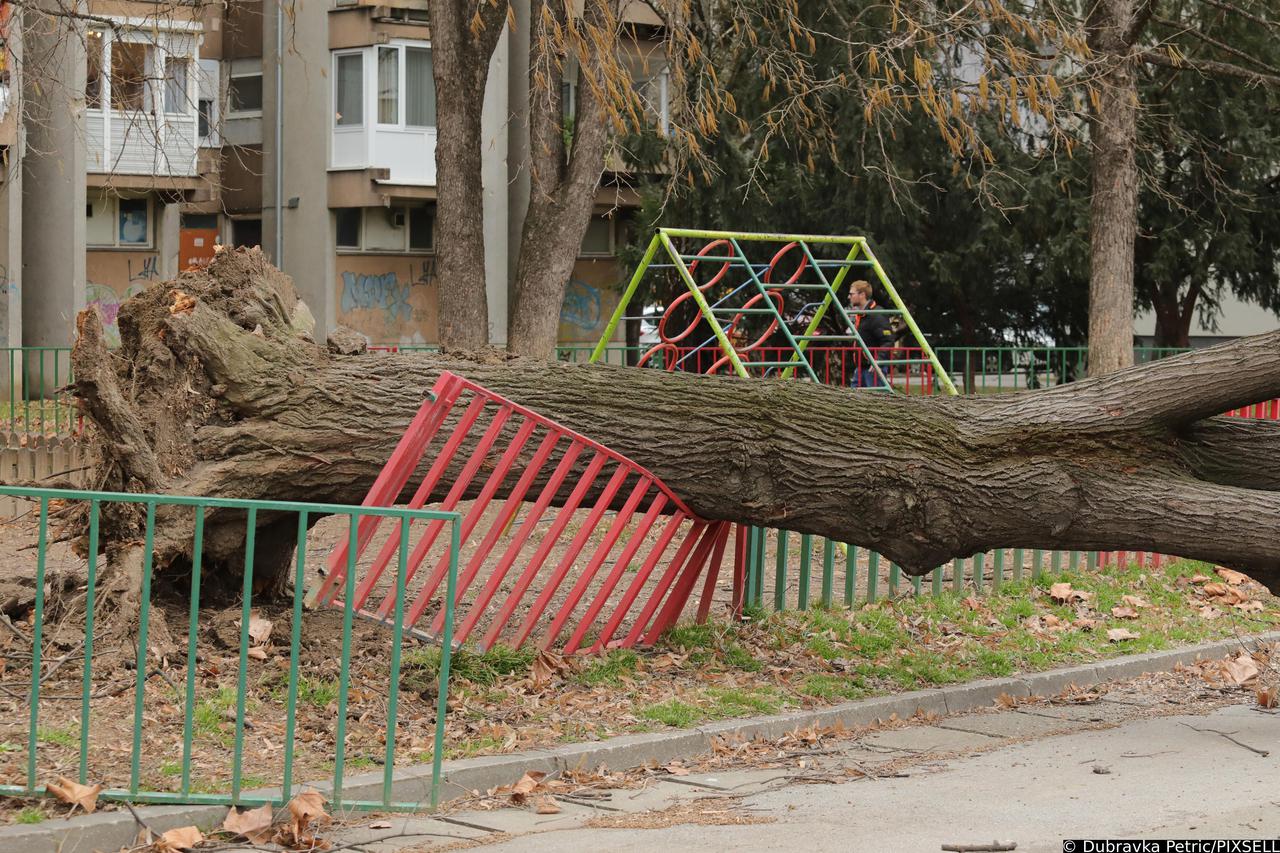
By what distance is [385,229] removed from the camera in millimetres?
34156

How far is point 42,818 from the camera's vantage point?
16.2 feet

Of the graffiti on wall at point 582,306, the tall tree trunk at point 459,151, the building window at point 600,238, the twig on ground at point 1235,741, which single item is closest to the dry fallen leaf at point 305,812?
the twig on ground at point 1235,741

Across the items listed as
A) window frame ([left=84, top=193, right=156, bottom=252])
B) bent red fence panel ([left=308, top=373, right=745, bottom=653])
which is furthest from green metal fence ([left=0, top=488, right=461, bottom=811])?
window frame ([left=84, top=193, right=156, bottom=252])

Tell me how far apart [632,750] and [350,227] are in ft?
94.7

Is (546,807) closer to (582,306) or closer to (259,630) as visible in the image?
(259,630)

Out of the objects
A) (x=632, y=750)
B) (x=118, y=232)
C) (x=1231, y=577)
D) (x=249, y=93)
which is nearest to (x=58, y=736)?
(x=632, y=750)

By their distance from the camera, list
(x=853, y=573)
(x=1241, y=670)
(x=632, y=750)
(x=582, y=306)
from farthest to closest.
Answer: (x=582, y=306) → (x=853, y=573) → (x=1241, y=670) → (x=632, y=750)

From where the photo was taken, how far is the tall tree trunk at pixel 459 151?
14.4m

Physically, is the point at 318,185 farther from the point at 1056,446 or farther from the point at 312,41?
the point at 1056,446

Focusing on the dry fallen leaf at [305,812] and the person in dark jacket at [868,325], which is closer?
the dry fallen leaf at [305,812]

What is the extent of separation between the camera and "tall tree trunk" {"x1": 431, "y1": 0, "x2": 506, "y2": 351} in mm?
14438

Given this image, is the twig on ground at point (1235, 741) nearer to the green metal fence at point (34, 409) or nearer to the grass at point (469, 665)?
the grass at point (469, 665)

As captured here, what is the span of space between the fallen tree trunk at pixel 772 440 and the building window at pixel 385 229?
26466 millimetres

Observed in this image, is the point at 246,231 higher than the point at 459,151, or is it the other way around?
the point at 246,231
